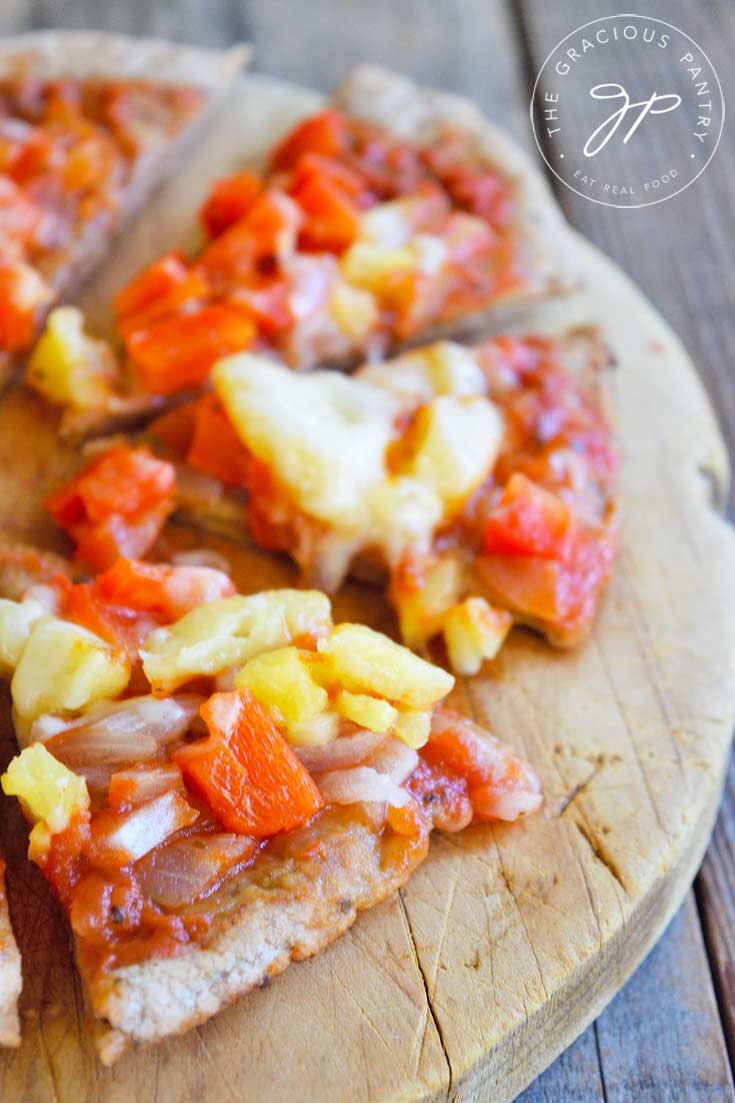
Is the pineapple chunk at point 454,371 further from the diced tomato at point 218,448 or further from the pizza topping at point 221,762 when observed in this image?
the pizza topping at point 221,762

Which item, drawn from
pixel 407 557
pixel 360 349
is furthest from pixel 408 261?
pixel 407 557

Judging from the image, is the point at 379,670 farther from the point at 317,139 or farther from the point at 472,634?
the point at 317,139

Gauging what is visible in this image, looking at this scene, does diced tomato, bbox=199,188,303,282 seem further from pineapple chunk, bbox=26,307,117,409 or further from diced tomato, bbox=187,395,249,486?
diced tomato, bbox=187,395,249,486

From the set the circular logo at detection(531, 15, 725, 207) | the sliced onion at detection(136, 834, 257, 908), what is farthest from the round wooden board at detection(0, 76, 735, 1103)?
the circular logo at detection(531, 15, 725, 207)

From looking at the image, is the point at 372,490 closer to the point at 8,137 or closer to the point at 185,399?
the point at 185,399

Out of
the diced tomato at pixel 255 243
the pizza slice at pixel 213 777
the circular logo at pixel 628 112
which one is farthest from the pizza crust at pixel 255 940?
the circular logo at pixel 628 112

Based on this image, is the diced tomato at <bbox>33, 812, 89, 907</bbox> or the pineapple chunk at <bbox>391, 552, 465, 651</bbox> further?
the pineapple chunk at <bbox>391, 552, 465, 651</bbox>

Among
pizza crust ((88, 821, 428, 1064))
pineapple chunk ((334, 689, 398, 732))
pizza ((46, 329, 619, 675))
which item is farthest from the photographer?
pizza ((46, 329, 619, 675))
